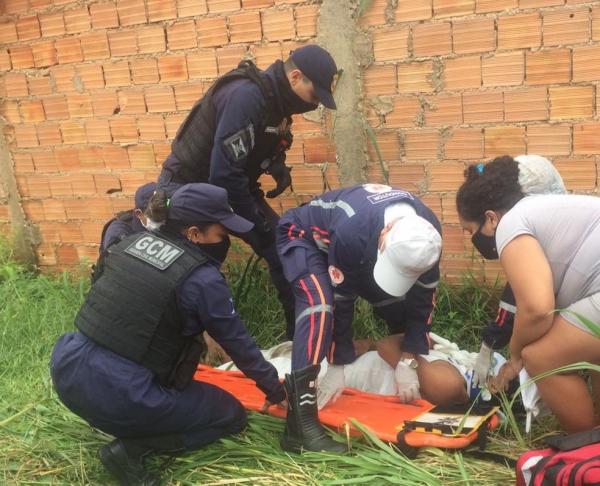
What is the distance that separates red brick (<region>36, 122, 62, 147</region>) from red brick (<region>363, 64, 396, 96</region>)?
7.05 ft

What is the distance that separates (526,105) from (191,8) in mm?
1900

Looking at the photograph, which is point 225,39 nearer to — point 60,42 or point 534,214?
point 60,42

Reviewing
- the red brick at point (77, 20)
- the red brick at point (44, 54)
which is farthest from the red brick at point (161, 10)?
the red brick at point (44, 54)

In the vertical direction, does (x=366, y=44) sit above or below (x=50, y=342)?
above

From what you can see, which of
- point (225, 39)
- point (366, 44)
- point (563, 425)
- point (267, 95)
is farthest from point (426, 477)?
point (225, 39)

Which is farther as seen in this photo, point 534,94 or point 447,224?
point 447,224

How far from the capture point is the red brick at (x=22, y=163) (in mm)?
4312

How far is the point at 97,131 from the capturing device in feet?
13.1

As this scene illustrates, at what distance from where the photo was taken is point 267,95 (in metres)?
2.92

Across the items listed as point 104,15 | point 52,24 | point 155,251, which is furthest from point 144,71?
point 155,251

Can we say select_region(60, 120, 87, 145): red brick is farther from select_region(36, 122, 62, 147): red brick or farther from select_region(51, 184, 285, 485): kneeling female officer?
select_region(51, 184, 285, 485): kneeling female officer

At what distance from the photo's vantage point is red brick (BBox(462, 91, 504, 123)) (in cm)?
302

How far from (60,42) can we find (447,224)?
2.67 meters

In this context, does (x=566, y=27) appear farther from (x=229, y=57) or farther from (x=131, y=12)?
(x=131, y=12)
